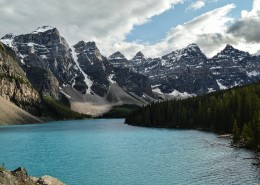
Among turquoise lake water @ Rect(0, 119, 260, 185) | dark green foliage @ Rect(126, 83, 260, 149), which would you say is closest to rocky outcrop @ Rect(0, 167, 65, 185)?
turquoise lake water @ Rect(0, 119, 260, 185)

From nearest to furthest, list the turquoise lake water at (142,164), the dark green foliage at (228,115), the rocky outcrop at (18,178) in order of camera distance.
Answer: the rocky outcrop at (18,178)
the turquoise lake water at (142,164)
the dark green foliage at (228,115)

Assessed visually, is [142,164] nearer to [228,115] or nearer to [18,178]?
[18,178]

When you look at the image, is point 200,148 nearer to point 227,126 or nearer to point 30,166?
point 30,166

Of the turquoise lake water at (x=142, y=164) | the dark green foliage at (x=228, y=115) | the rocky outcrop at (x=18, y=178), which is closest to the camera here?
the rocky outcrop at (x=18, y=178)

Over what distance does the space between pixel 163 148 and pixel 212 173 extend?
36.5m

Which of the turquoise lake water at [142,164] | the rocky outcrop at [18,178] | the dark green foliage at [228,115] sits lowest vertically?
the turquoise lake water at [142,164]

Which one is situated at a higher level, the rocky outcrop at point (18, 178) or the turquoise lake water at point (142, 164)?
the rocky outcrop at point (18, 178)

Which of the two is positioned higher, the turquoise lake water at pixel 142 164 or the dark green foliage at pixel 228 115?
the dark green foliage at pixel 228 115

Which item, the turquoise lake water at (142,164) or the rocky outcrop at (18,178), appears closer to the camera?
the rocky outcrop at (18,178)

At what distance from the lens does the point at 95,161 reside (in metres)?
79.8

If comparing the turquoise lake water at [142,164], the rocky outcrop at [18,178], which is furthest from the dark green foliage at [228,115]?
the rocky outcrop at [18,178]

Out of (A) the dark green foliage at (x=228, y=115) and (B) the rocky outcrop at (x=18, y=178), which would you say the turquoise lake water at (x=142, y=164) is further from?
(B) the rocky outcrop at (x=18, y=178)

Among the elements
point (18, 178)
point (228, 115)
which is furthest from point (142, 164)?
point (228, 115)

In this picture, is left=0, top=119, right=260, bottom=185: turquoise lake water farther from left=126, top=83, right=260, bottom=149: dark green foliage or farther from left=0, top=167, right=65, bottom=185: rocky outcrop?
left=0, top=167, right=65, bottom=185: rocky outcrop
